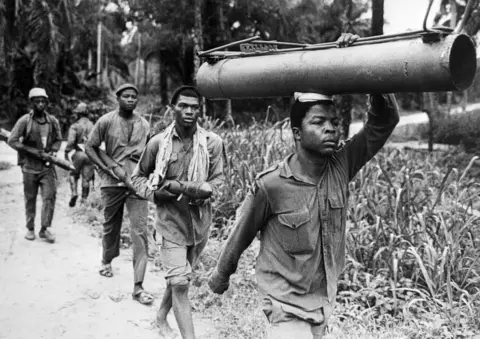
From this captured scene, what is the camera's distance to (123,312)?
16.1 feet

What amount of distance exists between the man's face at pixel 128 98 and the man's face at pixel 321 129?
3234 millimetres

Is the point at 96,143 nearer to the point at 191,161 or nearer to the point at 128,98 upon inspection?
the point at 128,98

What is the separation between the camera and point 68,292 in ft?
17.7

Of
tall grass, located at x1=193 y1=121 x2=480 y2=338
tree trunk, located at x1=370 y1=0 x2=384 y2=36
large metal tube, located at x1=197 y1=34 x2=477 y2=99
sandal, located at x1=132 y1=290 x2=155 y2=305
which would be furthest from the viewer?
tree trunk, located at x1=370 y1=0 x2=384 y2=36

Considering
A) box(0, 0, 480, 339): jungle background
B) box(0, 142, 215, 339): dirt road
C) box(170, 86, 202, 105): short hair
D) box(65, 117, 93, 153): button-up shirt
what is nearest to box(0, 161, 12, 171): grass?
box(0, 0, 480, 339): jungle background

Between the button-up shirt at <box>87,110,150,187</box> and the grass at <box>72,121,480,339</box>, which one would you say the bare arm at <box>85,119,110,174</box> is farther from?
the grass at <box>72,121,480,339</box>

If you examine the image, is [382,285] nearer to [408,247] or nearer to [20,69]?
[408,247]

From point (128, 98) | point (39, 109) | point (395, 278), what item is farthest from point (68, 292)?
point (395, 278)

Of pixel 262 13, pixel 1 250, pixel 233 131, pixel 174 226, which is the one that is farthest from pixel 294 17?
pixel 174 226

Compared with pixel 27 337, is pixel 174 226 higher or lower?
higher

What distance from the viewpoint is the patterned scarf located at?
405cm

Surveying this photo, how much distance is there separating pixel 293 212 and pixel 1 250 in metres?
5.25

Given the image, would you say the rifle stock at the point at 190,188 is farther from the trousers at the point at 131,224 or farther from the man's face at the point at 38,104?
the man's face at the point at 38,104

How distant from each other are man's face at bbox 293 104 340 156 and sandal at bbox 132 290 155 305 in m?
3.10
